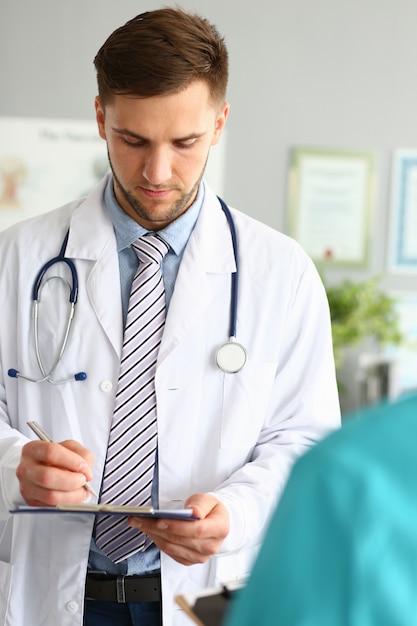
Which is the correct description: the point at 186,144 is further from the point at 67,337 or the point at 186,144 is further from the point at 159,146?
the point at 67,337

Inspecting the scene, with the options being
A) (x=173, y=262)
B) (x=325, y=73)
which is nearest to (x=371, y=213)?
(x=325, y=73)

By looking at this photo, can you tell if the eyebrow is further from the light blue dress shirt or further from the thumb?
the thumb

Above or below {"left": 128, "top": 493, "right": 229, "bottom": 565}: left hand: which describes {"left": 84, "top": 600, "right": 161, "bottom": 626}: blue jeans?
below

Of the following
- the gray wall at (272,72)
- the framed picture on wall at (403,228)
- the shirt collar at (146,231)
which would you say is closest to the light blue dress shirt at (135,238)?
the shirt collar at (146,231)

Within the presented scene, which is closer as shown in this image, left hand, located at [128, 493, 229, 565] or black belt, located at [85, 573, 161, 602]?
left hand, located at [128, 493, 229, 565]

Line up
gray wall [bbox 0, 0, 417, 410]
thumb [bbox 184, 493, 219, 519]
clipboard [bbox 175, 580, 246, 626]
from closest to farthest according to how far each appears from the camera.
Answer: clipboard [bbox 175, 580, 246, 626] < thumb [bbox 184, 493, 219, 519] < gray wall [bbox 0, 0, 417, 410]

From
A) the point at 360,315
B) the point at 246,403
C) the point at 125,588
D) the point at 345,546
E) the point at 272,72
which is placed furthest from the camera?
the point at 272,72

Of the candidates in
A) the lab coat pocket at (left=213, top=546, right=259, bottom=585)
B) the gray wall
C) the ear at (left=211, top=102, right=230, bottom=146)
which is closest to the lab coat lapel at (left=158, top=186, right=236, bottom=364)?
the ear at (left=211, top=102, right=230, bottom=146)

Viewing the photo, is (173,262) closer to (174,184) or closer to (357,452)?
(174,184)

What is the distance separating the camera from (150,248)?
1.57 metres

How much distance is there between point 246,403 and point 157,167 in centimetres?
45

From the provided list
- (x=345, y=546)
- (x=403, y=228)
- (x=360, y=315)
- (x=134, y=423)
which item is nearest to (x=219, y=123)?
(x=134, y=423)

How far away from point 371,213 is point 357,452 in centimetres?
319

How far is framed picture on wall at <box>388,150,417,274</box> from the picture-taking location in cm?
352
